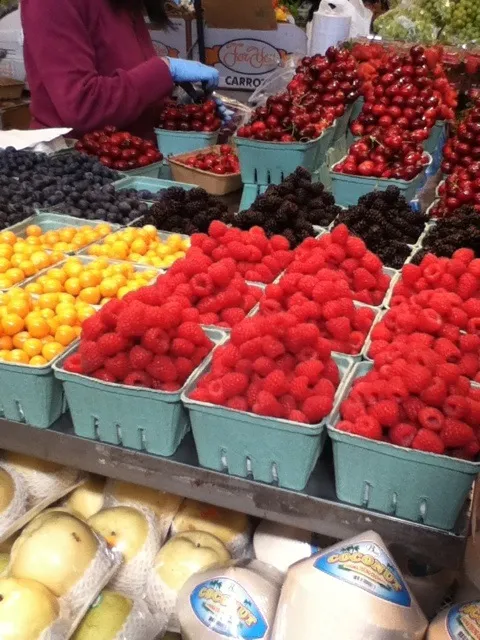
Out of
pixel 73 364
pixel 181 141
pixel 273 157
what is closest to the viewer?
pixel 73 364

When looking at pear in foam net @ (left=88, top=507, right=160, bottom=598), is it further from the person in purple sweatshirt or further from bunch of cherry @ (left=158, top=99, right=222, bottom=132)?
bunch of cherry @ (left=158, top=99, right=222, bottom=132)

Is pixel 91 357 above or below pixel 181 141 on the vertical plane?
above

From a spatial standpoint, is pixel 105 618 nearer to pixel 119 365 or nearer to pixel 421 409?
pixel 119 365

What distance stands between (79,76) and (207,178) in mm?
764

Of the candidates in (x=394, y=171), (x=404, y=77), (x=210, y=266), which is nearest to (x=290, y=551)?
(x=210, y=266)

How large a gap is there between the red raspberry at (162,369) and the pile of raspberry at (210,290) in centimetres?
21

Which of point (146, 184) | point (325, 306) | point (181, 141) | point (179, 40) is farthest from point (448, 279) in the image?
point (179, 40)

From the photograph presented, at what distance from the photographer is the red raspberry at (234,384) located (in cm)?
117

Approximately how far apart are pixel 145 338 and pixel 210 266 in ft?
Result: 1.24

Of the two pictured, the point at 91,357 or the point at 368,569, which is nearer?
the point at 368,569

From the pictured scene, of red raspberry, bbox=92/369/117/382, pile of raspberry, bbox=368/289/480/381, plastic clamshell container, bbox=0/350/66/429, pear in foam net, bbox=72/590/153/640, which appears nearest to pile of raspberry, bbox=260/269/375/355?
pile of raspberry, bbox=368/289/480/381

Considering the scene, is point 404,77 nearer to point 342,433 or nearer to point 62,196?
point 62,196

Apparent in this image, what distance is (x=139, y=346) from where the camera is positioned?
4.09 ft

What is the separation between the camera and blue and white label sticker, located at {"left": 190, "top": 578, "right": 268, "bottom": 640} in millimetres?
1181
